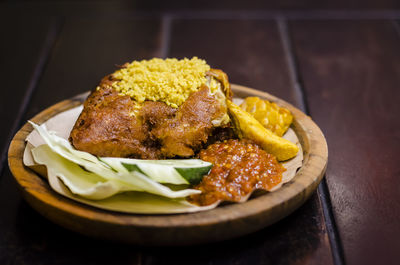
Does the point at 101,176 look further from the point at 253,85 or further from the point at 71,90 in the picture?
the point at 253,85

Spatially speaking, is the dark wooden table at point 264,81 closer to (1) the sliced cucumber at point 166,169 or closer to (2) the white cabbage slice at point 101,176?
(2) the white cabbage slice at point 101,176

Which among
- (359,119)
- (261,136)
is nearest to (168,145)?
(261,136)

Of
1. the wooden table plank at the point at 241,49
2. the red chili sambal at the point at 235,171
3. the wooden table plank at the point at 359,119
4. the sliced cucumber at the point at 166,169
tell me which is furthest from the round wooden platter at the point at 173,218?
the wooden table plank at the point at 241,49

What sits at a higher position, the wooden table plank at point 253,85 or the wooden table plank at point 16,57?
the wooden table plank at point 16,57

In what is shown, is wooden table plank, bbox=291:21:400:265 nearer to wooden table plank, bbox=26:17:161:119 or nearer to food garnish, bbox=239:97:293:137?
food garnish, bbox=239:97:293:137

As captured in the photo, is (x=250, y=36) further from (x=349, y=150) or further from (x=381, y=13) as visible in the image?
(x=349, y=150)

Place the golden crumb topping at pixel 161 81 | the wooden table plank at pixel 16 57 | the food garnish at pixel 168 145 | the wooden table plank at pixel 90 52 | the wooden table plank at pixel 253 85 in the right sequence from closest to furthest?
the wooden table plank at pixel 253 85 → the food garnish at pixel 168 145 → the golden crumb topping at pixel 161 81 → the wooden table plank at pixel 16 57 → the wooden table plank at pixel 90 52
